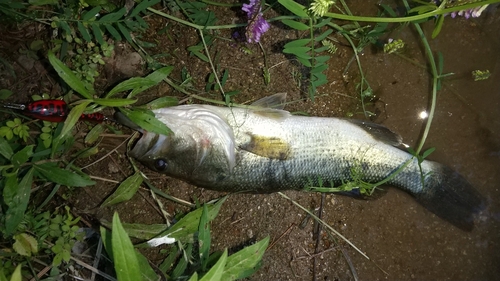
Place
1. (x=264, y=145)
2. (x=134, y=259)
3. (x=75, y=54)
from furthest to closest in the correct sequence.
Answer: (x=75, y=54) < (x=264, y=145) < (x=134, y=259)

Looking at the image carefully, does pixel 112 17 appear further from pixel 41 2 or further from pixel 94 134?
pixel 94 134

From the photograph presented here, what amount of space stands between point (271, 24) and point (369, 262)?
2397 mm

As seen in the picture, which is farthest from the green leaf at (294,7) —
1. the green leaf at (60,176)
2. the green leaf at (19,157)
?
the green leaf at (19,157)

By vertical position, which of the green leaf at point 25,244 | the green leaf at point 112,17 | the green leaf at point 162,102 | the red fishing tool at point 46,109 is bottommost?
the green leaf at point 25,244

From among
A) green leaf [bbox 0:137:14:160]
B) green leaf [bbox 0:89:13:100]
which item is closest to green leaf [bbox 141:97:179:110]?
green leaf [bbox 0:137:14:160]

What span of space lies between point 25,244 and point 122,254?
1.88m

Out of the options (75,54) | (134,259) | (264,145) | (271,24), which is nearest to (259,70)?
(271,24)

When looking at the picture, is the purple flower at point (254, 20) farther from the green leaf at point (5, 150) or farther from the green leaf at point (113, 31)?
the green leaf at point (5, 150)

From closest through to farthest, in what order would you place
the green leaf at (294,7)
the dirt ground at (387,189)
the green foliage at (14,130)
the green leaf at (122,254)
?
the green leaf at (122,254) < the green leaf at (294,7) < the green foliage at (14,130) < the dirt ground at (387,189)

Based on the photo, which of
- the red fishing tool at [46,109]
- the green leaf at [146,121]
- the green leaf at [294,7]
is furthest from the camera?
the red fishing tool at [46,109]

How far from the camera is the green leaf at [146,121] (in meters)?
2.97

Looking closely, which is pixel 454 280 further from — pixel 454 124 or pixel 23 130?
pixel 23 130

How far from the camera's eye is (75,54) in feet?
12.2

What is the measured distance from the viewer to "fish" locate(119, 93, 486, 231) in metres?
→ 3.34
